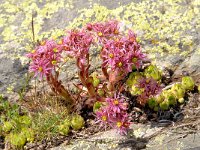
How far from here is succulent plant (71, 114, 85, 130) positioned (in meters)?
4.21

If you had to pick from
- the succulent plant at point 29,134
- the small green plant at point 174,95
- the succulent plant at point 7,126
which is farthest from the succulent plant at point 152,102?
the succulent plant at point 7,126

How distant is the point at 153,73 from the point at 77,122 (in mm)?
883

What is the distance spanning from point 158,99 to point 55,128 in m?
1.00

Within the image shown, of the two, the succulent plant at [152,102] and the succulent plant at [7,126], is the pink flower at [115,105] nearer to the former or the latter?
the succulent plant at [152,102]

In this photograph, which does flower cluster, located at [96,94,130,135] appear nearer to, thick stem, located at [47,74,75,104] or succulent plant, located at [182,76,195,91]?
thick stem, located at [47,74,75,104]

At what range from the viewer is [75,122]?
4.21 metres

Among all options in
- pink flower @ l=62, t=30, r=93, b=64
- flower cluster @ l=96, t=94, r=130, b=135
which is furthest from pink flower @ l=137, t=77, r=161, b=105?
pink flower @ l=62, t=30, r=93, b=64

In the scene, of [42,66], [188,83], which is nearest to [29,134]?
[42,66]

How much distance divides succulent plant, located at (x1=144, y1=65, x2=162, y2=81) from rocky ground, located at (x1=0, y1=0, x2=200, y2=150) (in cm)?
14

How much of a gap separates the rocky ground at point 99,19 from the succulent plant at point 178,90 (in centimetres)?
23

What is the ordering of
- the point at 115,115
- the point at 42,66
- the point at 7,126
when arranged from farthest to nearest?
the point at 7,126 → the point at 42,66 → the point at 115,115

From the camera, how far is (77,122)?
4.22 metres

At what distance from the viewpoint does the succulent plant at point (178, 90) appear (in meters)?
4.24

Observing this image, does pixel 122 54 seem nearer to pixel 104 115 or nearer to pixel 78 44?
pixel 78 44
